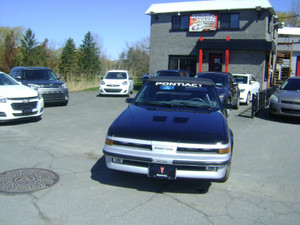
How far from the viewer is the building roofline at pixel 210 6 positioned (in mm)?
21391

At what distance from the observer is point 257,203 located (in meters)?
4.24

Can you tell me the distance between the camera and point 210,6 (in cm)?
2275

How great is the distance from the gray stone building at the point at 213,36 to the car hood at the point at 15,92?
15.1m

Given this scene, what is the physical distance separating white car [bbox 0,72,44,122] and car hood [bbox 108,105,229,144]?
5083 mm

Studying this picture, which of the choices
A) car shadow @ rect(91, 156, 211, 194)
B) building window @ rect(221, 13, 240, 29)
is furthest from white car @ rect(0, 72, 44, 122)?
building window @ rect(221, 13, 240, 29)

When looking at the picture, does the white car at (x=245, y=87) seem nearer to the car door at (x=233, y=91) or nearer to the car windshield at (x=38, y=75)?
the car door at (x=233, y=91)

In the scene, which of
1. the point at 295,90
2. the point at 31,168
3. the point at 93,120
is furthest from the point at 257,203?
the point at 295,90

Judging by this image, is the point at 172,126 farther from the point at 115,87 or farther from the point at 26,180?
the point at 115,87

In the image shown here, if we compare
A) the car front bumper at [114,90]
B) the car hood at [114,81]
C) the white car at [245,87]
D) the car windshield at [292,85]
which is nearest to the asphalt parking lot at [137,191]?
the car windshield at [292,85]

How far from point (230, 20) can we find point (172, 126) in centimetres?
1995

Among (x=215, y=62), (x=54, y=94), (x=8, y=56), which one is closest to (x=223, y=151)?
(x=54, y=94)

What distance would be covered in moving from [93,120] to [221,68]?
14806mm

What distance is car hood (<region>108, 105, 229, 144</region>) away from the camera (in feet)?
13.6

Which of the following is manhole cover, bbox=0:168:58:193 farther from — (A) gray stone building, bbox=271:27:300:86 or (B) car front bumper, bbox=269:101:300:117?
(A) gray stone building, bbox=271:27:300:86
